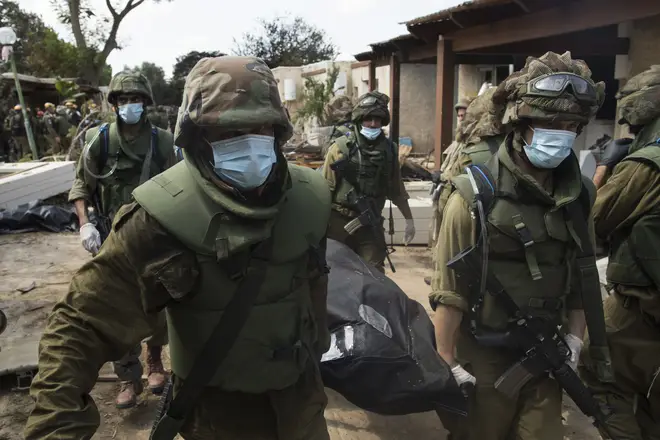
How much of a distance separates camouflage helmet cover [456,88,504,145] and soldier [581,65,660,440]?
0.91 metres

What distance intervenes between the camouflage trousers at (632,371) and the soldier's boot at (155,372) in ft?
8.79

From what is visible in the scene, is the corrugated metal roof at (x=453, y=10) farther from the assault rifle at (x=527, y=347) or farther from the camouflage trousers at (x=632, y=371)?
the assault rifle at (x=527, y=347)

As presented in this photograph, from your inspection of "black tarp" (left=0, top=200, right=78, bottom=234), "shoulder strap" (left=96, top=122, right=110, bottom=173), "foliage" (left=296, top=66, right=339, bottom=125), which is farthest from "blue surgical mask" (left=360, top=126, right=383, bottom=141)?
"foliage" (left=296, top=66, right=339, bottom=125)

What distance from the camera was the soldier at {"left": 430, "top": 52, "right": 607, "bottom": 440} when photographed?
2.31 metres

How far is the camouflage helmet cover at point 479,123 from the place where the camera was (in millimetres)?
3935

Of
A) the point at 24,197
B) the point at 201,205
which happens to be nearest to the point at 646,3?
the point at 201,205

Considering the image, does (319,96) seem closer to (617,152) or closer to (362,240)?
(362,240)

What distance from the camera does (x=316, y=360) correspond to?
1970 mm

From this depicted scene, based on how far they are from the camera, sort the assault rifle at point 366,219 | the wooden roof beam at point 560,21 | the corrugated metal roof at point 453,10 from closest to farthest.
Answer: the assault rifle at point 366,219, the wooden roof beam at point 560,21, the corrugated metal roof at point 453,10

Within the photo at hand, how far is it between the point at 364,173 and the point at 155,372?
2.38 m

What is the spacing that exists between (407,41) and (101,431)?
8.60 metres

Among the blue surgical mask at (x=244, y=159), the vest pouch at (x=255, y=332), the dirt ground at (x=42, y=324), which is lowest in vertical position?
the dirt ground at (x=42, y=324)

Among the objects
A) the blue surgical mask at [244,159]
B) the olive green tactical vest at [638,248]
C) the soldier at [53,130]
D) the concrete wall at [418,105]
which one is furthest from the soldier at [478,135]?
the soldier at [53,130]

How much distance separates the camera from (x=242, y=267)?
1.70m
